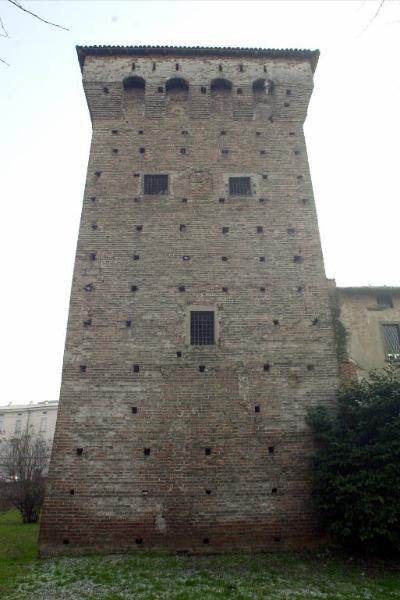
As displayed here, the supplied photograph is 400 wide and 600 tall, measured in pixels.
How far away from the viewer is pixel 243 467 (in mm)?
9984

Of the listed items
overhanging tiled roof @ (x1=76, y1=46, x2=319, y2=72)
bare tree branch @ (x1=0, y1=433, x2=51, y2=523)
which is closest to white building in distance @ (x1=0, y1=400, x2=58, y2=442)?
bare tree branch @ (x1=0, y1=433, x2=51, y2=523)

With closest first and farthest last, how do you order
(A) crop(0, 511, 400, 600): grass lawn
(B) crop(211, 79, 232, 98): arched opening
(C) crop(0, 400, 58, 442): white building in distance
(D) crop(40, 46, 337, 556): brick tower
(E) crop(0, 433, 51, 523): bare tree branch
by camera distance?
(A) crop(0, 511, 400, 600): grass lawn, (D) crop(40, 46, 337, 556): brick tower, (B) crop(211, 79, 232, 98): arched opening, (E) crop(0, 433, 51, 523): bare tree branch, (C) crop(0, 400, 58, 442): white building in distance

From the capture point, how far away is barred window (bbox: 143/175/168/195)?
42.3ft

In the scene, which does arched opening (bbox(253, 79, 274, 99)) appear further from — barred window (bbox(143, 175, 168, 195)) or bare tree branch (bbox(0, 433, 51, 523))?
bare tree branch (bbox(0, 433, 51, 523))

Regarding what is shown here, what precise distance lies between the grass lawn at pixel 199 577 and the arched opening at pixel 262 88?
1290 cm

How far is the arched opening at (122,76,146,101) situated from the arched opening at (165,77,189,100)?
2.64 ft

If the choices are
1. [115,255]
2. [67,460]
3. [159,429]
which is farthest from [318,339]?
[67,460]

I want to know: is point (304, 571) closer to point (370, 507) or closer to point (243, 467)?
point (370, 507)

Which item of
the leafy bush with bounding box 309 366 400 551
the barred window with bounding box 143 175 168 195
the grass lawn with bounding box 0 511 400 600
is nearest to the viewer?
the grass lawn with bounding box 0 511 400 600

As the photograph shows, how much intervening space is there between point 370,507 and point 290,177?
8853mm

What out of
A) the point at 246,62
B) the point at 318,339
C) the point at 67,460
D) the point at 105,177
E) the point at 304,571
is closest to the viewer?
the point at 304,571

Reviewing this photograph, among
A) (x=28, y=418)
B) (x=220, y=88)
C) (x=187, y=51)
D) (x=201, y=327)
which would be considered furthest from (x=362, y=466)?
(x=28, y=418)

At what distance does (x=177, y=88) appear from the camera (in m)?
14.5

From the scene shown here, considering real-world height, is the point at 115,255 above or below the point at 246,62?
below
